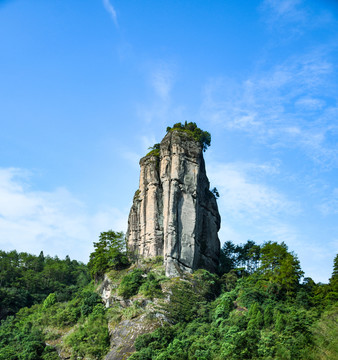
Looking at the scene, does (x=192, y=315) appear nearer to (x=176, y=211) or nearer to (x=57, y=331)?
(x=176, y=211)

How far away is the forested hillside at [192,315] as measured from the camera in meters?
29.9

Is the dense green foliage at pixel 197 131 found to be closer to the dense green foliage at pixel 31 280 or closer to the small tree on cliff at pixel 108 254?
the small tree on cliff at pixel 108 254

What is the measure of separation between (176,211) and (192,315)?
10.1 m

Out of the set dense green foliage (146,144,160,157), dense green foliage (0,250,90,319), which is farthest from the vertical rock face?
dense green foliage (0,250,90,319)

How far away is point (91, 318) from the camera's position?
40.4m

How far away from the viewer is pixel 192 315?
38.0 meters

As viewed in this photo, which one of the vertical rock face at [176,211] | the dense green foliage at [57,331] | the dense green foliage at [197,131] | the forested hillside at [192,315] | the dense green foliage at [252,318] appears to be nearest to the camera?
the dense green foliage at [252,318]

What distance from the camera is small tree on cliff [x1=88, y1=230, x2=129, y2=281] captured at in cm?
4605

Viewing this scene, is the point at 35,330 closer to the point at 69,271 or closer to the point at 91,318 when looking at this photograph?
the point at 91,318

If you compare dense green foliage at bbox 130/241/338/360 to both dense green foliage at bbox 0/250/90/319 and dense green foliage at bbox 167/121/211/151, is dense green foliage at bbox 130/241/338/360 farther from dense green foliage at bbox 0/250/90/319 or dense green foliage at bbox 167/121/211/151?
A: dense green foliage at bbox 0/250/90/319

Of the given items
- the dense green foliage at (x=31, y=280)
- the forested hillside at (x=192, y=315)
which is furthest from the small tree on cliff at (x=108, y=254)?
the dense green foliage at (x=31, y=280)

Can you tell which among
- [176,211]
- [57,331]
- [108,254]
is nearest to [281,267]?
[176,211]

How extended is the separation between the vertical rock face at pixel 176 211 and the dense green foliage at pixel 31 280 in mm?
14814

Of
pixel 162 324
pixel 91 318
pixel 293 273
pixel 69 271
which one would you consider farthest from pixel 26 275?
pixel 293 273
